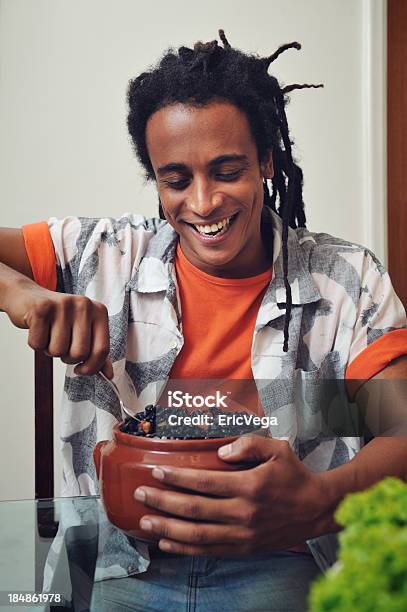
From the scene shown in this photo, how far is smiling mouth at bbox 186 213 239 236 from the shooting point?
0.96 metres

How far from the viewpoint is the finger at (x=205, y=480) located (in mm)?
552

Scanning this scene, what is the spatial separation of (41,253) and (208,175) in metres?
0.26

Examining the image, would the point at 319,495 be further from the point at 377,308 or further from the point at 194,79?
the point at 194,79

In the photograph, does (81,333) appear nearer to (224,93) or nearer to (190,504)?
(190,504)

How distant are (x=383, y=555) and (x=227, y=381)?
66cm

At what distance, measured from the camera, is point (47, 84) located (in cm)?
157

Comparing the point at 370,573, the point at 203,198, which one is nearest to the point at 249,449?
the point at 370,573

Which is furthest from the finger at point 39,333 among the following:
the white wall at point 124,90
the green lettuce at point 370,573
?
the white wall at point 124,90

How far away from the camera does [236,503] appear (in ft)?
1.89

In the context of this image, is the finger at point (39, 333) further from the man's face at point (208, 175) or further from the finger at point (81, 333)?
Answer: the man's face at point (208, 175)

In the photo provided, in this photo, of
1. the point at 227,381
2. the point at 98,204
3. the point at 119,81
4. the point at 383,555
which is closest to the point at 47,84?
the point at 119,81

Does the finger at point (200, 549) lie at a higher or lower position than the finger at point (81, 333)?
lower

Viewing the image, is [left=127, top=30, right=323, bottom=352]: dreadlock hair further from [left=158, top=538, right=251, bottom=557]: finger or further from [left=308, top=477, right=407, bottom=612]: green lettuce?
[left=308, top=477, right=407, bottom=612]: green lettuce

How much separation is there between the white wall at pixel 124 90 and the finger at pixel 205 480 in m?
1.06
